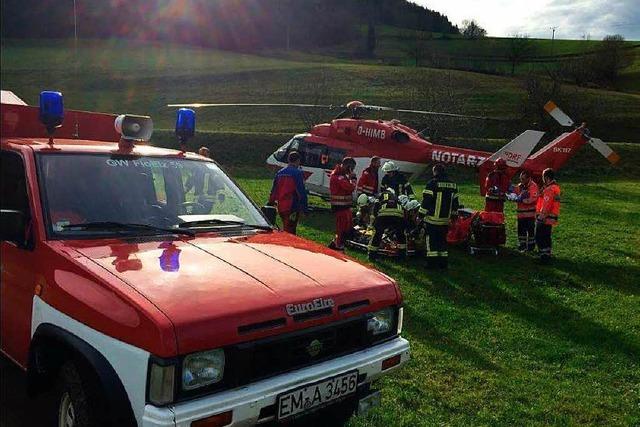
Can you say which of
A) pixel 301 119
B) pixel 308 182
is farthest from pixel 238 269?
pixel 301 119

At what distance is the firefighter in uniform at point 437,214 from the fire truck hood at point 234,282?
5.63 m

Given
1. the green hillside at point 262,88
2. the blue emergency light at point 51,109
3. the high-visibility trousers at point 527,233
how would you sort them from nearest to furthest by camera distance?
the blue emergency light at point 51,109, the high-visibility trousers at point 527,233, the green hillside at point 262,88

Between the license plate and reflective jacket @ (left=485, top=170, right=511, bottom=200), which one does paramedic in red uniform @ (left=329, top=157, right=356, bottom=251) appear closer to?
reflective jacket @ (left=485, top=170, right=511, bottom=200)

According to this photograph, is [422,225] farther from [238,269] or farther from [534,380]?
[238,269]

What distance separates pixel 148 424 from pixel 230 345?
524 millimetres

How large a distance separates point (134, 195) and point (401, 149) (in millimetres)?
11396

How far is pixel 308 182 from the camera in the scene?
53.3 ft

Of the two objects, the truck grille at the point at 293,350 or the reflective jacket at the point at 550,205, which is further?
the reflective jacket at the point at 550,205

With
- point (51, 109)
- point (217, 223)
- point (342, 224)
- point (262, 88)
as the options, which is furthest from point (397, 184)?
point (262, 88)

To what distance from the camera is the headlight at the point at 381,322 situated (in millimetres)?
3692

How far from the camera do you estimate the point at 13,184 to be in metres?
4.12

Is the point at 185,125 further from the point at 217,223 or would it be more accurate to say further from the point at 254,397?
the point at 254,397

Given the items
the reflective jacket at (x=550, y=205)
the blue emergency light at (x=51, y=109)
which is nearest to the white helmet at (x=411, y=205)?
the reflective jacket at (x=550, y=205)

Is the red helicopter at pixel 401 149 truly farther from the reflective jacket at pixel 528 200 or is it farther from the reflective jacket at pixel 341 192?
the reflective jacket at pixel 341 192
